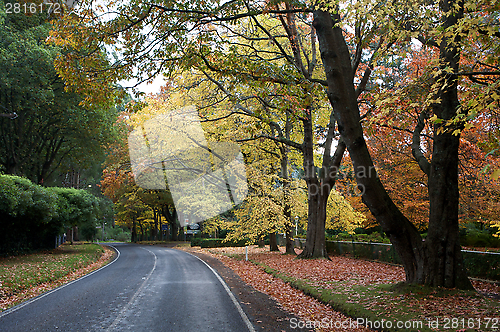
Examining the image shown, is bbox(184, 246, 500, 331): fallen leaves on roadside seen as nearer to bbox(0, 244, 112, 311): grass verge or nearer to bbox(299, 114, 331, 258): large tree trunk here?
bbox(299, 114, 331, 258): large tree trunk

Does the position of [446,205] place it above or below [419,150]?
below

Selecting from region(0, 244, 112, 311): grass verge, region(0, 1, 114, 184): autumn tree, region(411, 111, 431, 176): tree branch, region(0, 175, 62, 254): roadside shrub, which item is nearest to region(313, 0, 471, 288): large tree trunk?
region(411, 111, 431, 176): tree branch

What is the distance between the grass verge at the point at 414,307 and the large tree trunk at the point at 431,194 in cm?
44

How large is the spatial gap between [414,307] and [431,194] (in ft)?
8.83

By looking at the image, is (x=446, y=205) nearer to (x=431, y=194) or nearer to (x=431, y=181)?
(x=431, y=194)

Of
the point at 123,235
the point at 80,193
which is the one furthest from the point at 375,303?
the point at 123,235

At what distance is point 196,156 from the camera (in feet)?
76.3

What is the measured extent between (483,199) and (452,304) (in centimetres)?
1146

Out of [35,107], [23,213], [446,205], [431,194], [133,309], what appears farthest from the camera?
[35,107]

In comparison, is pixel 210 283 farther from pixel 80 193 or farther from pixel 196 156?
pixel 80 193

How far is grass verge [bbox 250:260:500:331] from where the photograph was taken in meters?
5.99

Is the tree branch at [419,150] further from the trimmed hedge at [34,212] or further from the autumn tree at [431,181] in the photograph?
the trimmed hedge at [34,212]

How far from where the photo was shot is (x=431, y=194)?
27.1ft

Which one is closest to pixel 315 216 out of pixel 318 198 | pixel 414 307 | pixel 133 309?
pixel 318 198
